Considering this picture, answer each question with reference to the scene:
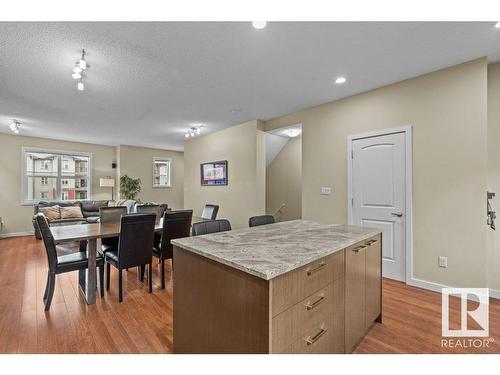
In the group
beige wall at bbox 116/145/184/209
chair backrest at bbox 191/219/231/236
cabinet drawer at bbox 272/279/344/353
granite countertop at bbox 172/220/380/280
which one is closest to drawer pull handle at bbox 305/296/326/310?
cabinet drawer at bbox 272/279/344/353

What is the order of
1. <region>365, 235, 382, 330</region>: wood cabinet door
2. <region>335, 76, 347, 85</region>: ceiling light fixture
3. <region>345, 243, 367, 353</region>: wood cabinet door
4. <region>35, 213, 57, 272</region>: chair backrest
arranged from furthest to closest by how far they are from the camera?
1. <region>335, 76, 347, 85</region>: ceiling light fixture
2. <region>35, 213, 57, 272</region>: chair backrest
3. <region>365, 235, 382, 330</region>: wood cabinet door
4. <region>345, 243, 367, 353</region>: wood cabinet door

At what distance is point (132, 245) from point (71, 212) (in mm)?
4609

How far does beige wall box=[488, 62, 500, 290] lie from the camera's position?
2.63 meters

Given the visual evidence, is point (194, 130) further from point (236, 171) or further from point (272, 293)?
point (272, 293)

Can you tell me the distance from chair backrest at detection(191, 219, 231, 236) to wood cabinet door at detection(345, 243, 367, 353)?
3.66 ft

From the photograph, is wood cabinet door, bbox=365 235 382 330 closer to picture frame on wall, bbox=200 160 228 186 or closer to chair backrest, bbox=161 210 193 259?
chair backrest, bbox=161 210 193 259

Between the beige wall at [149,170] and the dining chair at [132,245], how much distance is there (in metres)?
5.55

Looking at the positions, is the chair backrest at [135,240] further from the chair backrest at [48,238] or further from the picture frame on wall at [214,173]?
the picture frame on wall at [214,173]

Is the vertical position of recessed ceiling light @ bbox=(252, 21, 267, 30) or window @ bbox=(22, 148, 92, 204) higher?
recessed ceiling light @ bbox=(252, 21, 267, 30)

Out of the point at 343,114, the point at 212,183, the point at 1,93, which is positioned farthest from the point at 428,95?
the point at 1,93

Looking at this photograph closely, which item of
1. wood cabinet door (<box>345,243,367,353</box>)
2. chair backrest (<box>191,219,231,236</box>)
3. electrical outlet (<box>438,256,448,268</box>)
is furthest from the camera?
electrical outlet (<box>438,256,448,268</box>)

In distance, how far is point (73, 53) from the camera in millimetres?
2391

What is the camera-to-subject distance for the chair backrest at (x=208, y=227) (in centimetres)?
202
